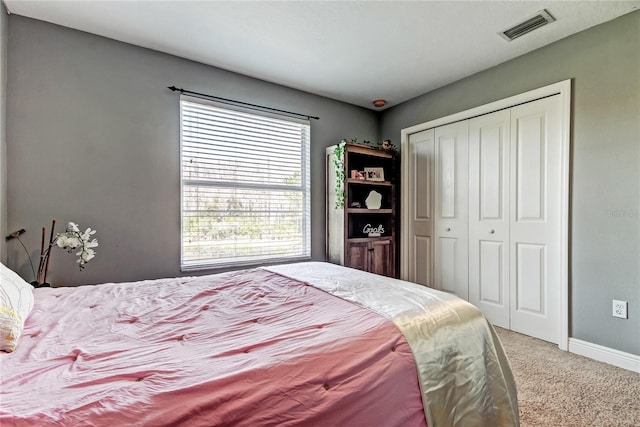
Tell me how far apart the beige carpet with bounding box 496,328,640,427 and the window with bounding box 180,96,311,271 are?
7.23ft

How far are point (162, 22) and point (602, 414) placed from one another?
3.70 meters

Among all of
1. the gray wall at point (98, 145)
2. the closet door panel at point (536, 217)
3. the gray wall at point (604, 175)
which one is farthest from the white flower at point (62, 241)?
the gray wall at point (604, 175)

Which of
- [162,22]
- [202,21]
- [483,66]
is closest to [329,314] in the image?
[202,21]

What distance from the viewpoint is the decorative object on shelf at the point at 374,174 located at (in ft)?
11.9

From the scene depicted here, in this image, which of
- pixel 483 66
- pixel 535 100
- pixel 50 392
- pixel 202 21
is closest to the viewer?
pixel 50 392

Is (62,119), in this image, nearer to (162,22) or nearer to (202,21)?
(162,22)

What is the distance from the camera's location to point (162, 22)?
2254mm

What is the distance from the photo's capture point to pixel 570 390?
186 centimetres

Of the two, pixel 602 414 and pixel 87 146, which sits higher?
pixel 87 146

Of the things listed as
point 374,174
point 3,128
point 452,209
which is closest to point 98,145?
point 3,128

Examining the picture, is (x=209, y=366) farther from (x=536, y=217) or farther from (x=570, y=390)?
(x=536, y=217)

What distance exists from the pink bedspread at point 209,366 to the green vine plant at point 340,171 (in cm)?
197

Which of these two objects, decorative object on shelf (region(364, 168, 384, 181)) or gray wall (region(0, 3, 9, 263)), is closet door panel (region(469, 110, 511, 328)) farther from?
gray wall (region(0, 3, 9, 263))

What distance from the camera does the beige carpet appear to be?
1601mm
